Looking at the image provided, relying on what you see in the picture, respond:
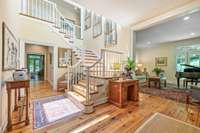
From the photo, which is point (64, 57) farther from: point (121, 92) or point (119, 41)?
point (121, 92)

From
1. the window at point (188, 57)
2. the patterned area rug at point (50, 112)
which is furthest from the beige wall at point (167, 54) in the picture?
the patterned area rug at point (50, 112)

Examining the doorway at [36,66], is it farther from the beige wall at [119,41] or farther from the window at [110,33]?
the window at [110,33]

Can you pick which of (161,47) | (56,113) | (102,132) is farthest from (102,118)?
(161,47)

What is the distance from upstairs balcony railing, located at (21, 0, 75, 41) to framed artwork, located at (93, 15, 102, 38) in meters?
1.19

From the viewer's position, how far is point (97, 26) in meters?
6.32

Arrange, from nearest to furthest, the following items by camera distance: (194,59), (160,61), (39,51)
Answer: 1. (194,59)
2. (160,61)
3. (39,51)

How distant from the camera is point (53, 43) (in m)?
5.36

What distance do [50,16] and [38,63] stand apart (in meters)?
5.84

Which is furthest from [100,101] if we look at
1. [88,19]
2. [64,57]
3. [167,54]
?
[167,54]

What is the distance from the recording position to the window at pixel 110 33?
597cm

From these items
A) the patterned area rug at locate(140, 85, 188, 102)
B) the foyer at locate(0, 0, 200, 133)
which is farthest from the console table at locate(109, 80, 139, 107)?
the patterned area rug at locate(140, 85, 188, 102)

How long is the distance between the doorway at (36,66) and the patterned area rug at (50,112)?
652 cm

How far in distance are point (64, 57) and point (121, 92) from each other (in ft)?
13.2

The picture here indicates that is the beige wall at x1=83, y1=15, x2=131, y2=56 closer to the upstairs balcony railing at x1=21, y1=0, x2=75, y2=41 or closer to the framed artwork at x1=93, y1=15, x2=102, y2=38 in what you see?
the framed artwork at x1=93, y1=15, x2=102, y2=38
